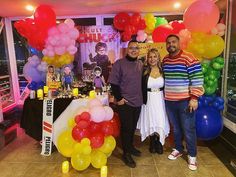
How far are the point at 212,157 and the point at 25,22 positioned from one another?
307cm

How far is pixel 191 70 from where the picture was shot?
2.34 metres

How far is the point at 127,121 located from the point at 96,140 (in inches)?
16.3

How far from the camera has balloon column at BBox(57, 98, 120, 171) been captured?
2314 mm

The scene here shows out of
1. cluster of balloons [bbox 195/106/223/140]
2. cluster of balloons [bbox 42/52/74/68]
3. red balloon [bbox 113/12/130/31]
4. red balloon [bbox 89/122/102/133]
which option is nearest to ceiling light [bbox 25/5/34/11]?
cluster of balloons [bbox 42/52/74/68]

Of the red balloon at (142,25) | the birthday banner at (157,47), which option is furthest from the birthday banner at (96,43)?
the birthday banner at (157,47)

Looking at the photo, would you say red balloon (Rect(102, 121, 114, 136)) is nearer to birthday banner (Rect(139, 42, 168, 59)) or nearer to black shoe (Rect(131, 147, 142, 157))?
black shoe (Rect(131, 147, 142, 157))

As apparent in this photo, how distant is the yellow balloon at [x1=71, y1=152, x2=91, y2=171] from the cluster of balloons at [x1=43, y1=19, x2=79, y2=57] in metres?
1.50

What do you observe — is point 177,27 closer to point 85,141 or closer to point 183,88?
point 183,88

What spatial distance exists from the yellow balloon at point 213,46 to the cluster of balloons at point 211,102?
533mm

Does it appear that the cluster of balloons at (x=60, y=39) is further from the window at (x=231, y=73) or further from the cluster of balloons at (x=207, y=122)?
the window at (x=231, y=73)

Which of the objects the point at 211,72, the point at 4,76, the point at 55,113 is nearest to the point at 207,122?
the point at 211,72

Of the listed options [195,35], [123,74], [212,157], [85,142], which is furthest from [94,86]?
[212,157]

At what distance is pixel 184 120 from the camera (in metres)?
2.47

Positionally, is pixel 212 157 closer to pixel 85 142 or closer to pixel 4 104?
pixel 85 142
